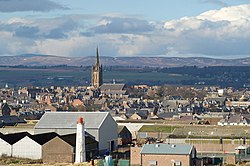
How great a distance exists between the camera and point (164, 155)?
38.2m

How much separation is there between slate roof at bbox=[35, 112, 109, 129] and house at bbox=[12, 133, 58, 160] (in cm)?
478

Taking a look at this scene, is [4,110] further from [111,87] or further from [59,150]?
[111,87]

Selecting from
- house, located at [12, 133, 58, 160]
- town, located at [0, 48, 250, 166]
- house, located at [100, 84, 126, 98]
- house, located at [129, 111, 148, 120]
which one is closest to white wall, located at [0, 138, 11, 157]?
town, located at [0, 48, 250, 166]

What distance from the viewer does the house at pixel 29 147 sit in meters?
44.2

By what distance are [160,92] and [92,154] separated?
89200 millimetres

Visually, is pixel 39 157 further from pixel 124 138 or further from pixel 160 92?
pixel 160 92

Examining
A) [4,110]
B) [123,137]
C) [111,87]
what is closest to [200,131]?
[123,137]

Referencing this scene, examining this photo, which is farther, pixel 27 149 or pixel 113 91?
pixel 113 91

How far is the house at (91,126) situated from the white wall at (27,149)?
498 centimetres

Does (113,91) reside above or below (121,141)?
above

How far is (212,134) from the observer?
53.3 metres

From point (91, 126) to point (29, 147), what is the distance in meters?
5.91

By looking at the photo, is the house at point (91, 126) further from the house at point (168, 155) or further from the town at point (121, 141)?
the house at point (168, 155)

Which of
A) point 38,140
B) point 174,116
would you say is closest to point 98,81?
point 174,116
